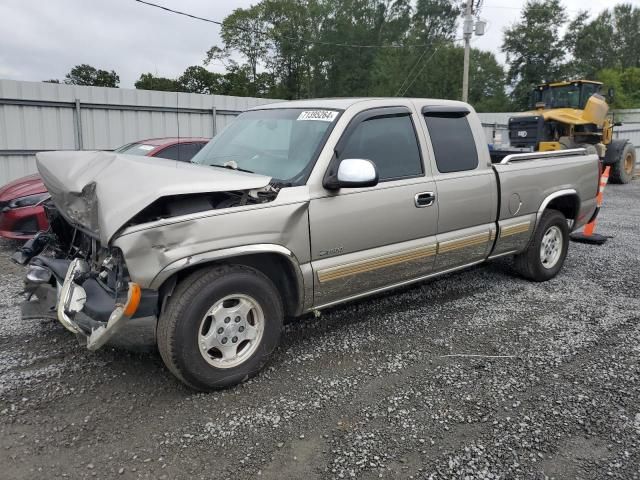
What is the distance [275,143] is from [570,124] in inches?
535

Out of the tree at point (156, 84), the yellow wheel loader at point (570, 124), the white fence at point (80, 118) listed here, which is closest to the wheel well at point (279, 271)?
the white fence at point (80, 118)

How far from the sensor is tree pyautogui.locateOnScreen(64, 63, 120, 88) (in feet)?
157

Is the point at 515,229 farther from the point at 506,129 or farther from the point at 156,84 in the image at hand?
the point at 156,84

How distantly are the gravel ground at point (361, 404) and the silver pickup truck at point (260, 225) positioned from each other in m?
0.36

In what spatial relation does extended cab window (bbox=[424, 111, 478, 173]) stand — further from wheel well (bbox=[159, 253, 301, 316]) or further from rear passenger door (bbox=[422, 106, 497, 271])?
wheel well (bbox=[159, 253, 301, 316])

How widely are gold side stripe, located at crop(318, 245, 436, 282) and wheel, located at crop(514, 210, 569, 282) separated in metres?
1.71

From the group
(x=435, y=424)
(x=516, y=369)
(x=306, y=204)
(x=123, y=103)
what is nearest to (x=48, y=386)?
(x=306, y=204)

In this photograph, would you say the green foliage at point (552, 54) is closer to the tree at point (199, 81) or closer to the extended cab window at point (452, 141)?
the tree at point (199, 81)

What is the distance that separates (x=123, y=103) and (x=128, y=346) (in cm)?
961

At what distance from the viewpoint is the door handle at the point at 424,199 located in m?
4.05

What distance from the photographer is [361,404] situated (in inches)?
123

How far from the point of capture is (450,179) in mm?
4332

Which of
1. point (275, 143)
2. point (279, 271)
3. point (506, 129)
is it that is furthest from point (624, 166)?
point (279, 271)

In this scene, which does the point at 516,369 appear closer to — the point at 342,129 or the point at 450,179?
the point at 450,179
